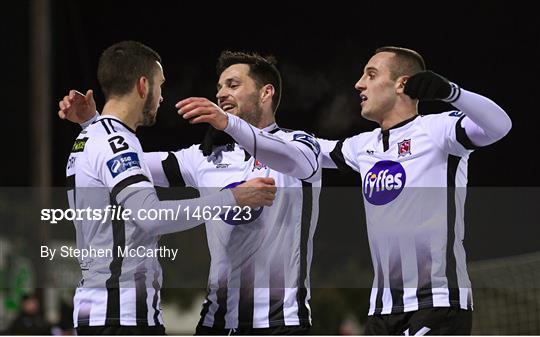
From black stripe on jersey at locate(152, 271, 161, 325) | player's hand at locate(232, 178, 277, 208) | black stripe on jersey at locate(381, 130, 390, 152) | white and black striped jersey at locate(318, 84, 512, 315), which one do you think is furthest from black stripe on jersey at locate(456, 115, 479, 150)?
black stripe on jersey at locate(152, 271, 161, 325)

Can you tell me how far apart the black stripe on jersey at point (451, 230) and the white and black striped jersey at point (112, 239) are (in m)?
1.38

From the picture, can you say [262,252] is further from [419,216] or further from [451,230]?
[451,230]

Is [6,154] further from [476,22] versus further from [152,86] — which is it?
[476,22]

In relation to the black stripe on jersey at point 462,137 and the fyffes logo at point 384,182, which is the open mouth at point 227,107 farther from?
the black stripe on jersey at point 462,137

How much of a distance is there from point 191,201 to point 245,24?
1650 millimetres

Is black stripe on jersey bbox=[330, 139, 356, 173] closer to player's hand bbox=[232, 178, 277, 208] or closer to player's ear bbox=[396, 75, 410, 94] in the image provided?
player's ear bbox=[396, 75, 410, 94]

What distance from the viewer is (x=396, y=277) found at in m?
5.22

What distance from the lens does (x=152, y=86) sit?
532 cm

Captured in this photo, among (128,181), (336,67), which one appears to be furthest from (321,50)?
(128,181)

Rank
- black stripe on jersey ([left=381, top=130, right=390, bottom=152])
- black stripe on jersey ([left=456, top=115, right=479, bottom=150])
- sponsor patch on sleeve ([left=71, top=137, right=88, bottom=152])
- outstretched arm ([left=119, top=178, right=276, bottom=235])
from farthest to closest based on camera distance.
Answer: black stripe on jersey ([left=381, top=130, right=390, bottom=152]), black stripe on jersey ([left=456, top=115, right=479, bottom=150]), sponsor patch on sleeve ([left=71, top=137, right=88, bottom=152]), outstretched arm ([left=119, top=178, right=276, bottom=235])

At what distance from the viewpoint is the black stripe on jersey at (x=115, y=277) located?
4887 mm

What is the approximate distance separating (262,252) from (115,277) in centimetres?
77

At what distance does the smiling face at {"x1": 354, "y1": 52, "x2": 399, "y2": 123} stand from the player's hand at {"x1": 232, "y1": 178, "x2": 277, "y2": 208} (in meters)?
0.72

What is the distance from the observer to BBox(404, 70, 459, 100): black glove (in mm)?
4938
